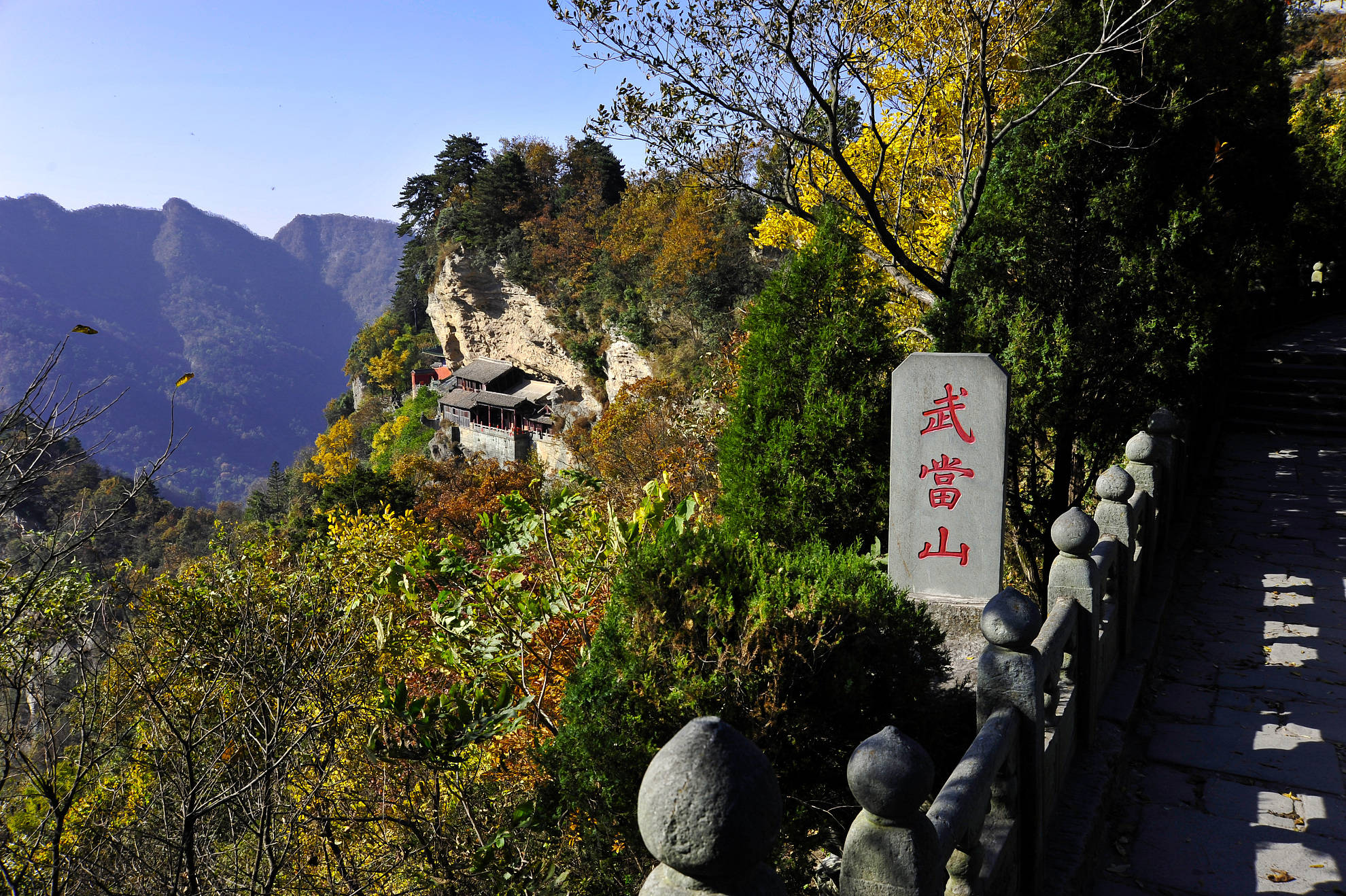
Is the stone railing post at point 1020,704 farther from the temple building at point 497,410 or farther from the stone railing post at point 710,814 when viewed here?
the temple building at point 497,410

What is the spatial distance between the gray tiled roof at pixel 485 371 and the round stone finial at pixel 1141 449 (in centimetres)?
3013

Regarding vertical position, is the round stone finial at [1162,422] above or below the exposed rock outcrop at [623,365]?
below

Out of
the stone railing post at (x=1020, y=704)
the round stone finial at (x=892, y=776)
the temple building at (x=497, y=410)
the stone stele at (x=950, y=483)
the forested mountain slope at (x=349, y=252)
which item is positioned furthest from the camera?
the forested mountain slope at (x=349, y=252)

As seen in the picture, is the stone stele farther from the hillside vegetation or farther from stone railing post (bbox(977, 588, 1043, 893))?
stone railing post (bbox(977, 588, 1043, 893))

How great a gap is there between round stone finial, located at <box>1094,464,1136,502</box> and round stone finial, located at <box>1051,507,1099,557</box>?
0.92m

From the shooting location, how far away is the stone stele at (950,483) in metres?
5.00

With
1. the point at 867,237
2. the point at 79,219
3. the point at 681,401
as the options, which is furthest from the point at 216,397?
the point at 867,237

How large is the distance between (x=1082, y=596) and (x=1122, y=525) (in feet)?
4.10

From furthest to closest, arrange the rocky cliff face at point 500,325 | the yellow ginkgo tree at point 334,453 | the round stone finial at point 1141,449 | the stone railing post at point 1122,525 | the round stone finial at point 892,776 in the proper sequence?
the yellow ginkgo tree at point 334,453 → the rocky cliff face at point 500,325 → the round stone finial at point 1141,449 → the stone railing post at point 1122,525 → the round stone finial at point 892,776

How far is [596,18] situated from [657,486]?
4526mm

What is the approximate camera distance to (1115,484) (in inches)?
181

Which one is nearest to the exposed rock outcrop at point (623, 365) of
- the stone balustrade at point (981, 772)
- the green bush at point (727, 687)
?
the stone balustrade at point (981, 772)

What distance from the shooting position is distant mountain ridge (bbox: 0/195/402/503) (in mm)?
80875

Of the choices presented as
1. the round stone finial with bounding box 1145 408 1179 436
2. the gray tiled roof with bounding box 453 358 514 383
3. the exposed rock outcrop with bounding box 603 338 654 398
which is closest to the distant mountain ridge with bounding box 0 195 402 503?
the gray tiled roof with bounding box 453 358 514 383
